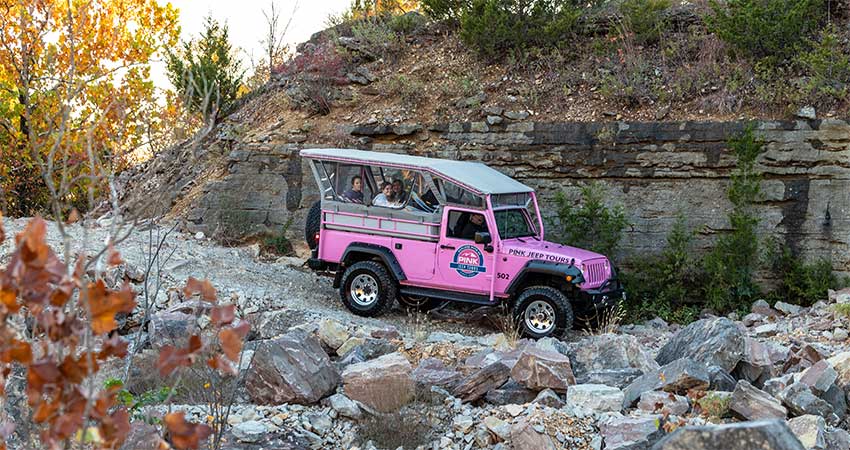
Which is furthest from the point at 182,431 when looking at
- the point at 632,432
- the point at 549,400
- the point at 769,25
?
the point at 769,25

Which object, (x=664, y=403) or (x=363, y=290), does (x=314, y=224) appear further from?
(x=664, y=403)

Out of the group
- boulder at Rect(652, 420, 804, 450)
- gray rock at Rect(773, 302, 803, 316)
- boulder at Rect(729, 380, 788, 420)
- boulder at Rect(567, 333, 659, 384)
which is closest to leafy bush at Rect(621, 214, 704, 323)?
gray rock at Rect(773, 302, 803, 316)

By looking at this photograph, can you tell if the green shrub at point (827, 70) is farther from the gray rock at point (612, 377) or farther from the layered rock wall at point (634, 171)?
the gray rock at point (612, 377)

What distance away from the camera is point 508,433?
5.82 meters

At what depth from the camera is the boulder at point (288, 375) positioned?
6.50m

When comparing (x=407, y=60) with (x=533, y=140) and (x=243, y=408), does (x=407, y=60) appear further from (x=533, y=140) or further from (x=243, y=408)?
(x=243, y=408)

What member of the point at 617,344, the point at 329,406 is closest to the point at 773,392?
the point at 617,344

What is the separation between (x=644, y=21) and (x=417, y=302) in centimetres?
758

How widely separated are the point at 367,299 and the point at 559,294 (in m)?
2.69

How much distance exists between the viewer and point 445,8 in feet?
58.7

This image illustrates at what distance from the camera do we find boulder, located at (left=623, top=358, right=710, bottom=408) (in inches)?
251

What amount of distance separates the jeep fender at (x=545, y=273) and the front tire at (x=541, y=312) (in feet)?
0.49

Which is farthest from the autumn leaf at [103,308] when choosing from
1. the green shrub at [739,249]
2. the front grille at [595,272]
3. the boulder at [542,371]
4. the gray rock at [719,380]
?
the green shrub at [739,249]

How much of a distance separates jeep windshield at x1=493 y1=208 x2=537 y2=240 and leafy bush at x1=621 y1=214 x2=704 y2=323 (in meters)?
2.53
